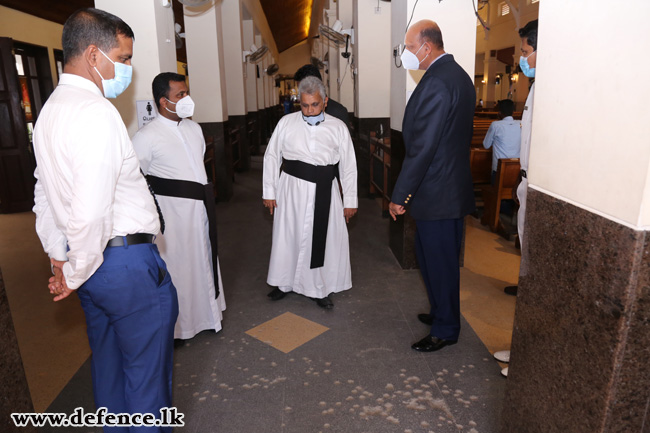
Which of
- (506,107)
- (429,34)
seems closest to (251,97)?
(506,107)

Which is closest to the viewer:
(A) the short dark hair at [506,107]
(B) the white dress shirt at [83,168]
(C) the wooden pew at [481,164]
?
(B) the white dress shirt at [83,168]

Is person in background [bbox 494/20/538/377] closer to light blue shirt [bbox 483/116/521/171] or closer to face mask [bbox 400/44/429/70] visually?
face mask [bbox 400/44/429/70]

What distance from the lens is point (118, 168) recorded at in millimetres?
1453

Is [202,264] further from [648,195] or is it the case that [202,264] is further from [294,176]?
[648,195]

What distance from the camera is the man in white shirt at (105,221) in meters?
1.38

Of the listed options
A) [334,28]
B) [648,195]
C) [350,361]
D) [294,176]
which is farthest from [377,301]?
[334,28]

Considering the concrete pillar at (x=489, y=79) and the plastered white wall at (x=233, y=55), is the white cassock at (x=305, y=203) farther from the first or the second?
the concrete pillar at (x=489, y=79)

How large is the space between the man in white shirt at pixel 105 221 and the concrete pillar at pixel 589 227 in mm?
1297

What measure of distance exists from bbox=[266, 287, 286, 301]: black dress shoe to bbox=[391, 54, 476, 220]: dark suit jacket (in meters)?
1.30

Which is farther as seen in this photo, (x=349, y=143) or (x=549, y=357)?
(x=349, y=143)

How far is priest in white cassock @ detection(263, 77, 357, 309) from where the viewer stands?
3160 mm

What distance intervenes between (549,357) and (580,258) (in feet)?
1.22

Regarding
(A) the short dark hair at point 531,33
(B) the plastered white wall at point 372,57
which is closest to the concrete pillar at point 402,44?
(A) the short dark hair at point 531,33

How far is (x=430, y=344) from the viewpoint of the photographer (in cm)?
267
